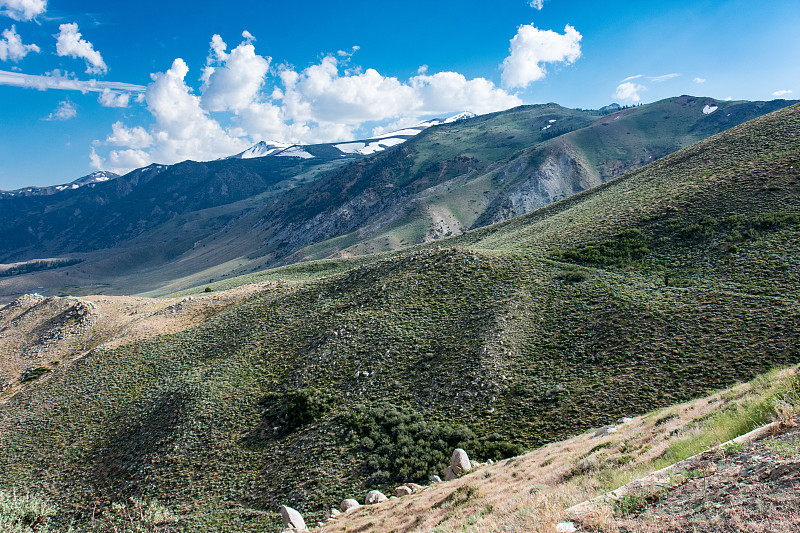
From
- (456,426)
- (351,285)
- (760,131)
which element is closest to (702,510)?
(456,426)

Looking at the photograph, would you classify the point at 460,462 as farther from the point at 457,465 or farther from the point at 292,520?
the point at 292,520

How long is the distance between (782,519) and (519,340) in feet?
72.8

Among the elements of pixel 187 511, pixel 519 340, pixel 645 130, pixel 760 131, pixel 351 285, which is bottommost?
pixel 187 511

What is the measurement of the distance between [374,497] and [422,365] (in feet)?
33.7

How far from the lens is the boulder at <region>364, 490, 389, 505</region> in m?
18.5

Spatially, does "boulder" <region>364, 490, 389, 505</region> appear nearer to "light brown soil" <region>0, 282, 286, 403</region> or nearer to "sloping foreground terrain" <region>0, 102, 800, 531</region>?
"sloping foreground terrain" <region>0, 102, 800, 531</region>

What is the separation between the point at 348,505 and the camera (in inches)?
735

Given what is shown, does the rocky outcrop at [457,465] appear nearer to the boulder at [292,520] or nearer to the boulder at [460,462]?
the boulder at [460,462]

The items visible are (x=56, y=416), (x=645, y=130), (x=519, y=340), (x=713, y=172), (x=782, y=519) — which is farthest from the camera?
(x=645, y=130)

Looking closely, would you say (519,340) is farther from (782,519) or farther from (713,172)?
(713,172)

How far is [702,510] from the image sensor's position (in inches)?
278

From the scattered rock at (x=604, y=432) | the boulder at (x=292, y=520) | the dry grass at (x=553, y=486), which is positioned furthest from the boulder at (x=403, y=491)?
the scattered rock at (x=604, y=432)

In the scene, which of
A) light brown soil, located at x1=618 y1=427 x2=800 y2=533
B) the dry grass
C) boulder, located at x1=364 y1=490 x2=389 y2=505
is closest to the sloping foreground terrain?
boulder, located at x1=364 y1=490 x2=389 y2=505

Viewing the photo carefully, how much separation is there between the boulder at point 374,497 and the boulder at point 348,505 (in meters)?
0.48
